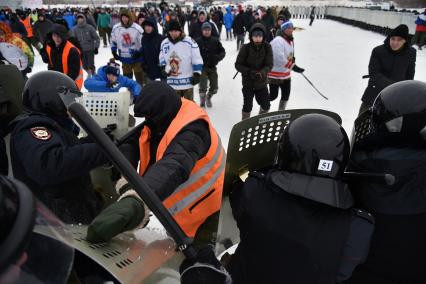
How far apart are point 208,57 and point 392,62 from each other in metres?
3.15

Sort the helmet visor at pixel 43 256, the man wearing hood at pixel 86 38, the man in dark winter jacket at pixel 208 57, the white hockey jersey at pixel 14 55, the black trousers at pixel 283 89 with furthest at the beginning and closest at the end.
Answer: the man wearing hood at pixel 86 38
the man in dark winter jacket at pixel 208 57
the black trousers at pixel 283 89
the white hockey jersey at pixel 14 55
the helmet visor at pixel 43 256

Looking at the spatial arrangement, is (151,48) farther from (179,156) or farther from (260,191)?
(260,191)

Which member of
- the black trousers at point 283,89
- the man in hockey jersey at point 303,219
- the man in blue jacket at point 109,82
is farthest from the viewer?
the black trousers at point 283,89

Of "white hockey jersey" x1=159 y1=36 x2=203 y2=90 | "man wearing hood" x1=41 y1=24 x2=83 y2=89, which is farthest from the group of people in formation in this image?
"white hockey jersey" x1=159 y1=36 x2=203 y2=90

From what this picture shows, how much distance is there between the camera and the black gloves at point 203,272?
1.08m

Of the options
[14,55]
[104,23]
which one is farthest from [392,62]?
[104,23]

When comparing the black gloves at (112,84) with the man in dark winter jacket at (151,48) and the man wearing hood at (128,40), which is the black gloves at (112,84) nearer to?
the man in dark winter jacket at (151,48)

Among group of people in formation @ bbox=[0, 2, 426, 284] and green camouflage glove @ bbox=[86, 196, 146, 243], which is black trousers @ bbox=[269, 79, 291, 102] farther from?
green camouflage glove @ bbox=[86, 196, 146, 243]

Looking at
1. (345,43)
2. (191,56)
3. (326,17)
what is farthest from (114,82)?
(326,17)

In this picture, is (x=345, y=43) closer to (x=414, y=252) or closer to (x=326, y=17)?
(x=414, y=252)

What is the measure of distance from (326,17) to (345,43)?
71.2 ft

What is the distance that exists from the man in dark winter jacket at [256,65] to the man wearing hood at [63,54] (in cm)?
231

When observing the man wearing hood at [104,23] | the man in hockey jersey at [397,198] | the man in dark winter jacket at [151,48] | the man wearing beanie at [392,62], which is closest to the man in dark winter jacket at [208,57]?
the man in dark winter jacket at [151,48]

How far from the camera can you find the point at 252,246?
1.34 metres
